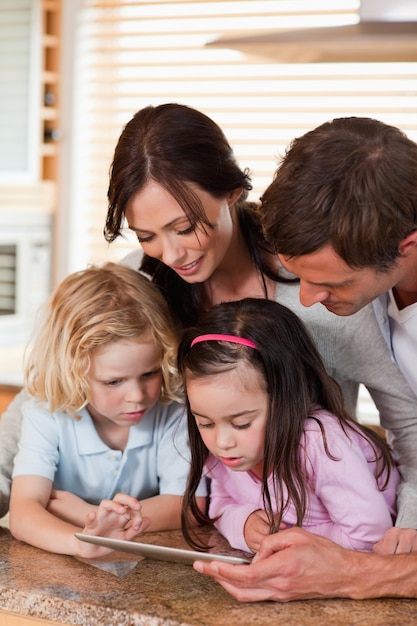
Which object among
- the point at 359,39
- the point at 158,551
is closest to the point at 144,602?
the point at 158,551

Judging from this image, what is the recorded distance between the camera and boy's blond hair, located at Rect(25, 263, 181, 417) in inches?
57.7

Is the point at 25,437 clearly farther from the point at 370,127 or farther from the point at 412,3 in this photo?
the point at 412,3

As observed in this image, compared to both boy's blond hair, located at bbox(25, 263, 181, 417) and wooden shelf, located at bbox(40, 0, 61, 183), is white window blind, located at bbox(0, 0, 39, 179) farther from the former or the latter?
boy's blond hair, located at bbox(25, 263, 181, 417)

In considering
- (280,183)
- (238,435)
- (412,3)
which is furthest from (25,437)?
(412,3)

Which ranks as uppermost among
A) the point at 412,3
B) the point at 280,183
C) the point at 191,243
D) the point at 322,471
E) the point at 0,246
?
the point at 412,3

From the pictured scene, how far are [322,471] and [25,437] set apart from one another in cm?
53

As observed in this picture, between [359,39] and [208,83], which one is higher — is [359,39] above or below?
above

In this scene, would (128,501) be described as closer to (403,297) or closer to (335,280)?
(335,280)

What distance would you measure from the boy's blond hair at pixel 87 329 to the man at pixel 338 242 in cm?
34

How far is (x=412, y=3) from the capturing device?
1.61 m

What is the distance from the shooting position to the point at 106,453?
5.13ft

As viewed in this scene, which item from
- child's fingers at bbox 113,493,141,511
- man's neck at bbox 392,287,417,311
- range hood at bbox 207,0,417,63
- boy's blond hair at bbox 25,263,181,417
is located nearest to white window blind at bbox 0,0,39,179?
range hood at bbox 207,0,417,63

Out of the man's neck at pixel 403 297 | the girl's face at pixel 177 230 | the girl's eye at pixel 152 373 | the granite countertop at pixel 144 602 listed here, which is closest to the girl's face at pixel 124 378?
the girl's eye at pixel 152 373

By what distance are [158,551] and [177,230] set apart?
485mm
